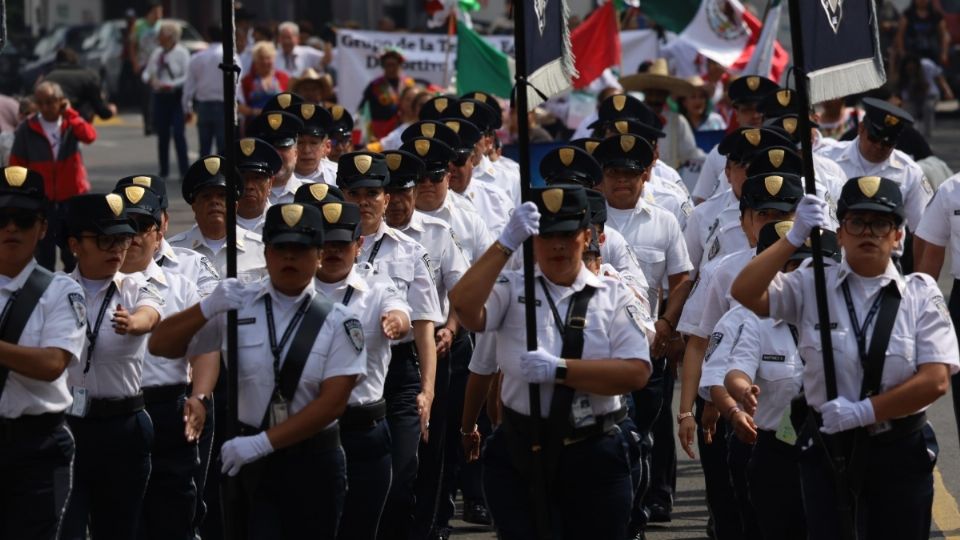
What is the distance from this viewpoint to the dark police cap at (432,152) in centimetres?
1102

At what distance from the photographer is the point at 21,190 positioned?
25.7 feet

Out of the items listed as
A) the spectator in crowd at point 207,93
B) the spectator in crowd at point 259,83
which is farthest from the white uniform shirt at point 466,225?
the spectator in crowd at point 207,93

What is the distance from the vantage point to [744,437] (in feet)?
27.6

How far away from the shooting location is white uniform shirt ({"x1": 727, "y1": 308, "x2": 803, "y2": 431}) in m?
8.46

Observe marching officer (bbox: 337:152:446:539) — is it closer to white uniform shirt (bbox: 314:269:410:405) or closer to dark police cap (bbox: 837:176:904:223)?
white uniform shirt (bbox: 314:269:410:405)

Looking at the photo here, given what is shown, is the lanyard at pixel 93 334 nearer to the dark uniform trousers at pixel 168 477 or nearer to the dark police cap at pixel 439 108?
the dark uniform trousers at pixel 168 477

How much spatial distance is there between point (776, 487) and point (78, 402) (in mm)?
2876

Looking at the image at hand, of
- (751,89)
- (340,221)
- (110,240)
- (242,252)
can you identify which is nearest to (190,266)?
(242,252)

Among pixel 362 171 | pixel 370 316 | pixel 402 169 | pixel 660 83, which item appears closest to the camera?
pixel 370 316

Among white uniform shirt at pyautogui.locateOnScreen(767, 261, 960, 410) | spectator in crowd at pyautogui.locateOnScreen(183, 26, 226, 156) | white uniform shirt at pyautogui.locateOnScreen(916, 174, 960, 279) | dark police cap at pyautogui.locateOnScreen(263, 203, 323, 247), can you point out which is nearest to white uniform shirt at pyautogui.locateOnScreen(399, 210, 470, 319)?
white uniform shirt at pyautogui.locateOnScreen(916, 174, 960, 279)

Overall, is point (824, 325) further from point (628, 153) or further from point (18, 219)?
point (628, 153)

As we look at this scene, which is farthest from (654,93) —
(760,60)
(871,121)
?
(871,121)

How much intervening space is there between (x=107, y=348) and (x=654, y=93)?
8.82 m

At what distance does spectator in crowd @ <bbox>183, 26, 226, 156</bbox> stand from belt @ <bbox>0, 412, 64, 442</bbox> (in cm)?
1622
